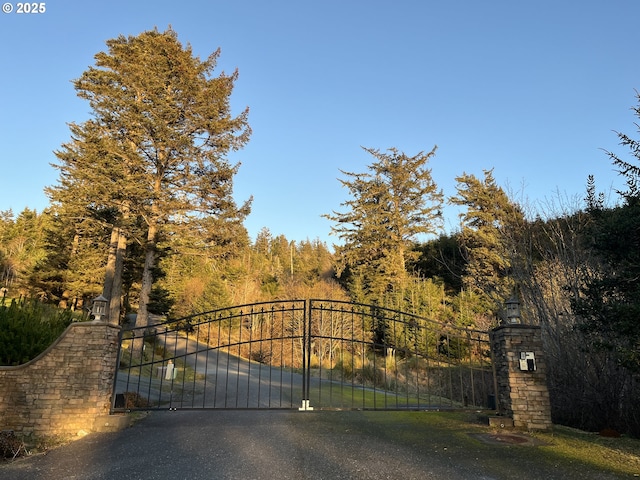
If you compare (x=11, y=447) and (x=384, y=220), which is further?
(x=384, y=220)

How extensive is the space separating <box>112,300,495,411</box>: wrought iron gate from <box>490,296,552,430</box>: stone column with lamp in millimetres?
461

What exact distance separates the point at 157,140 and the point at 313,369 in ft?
40.6

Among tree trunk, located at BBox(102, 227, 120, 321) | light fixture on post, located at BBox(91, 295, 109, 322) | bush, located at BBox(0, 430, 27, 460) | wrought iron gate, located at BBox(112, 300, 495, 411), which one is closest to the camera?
bush, located at BBox(0, 430, 27, 460)

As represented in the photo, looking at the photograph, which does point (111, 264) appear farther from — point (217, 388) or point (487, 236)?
point (487, 236)

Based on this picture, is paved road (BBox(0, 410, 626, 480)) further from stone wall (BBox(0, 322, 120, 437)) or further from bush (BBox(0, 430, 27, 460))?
stone wall (BBox(0, 322, 120, 437))

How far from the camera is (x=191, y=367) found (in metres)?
17.6

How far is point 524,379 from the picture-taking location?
20.9ft

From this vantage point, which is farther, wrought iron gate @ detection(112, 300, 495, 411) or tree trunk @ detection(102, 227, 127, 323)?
tree trunk @ detection(102, 227, 127, 323)

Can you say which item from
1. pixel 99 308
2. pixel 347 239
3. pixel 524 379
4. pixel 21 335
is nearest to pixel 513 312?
pixel 524 379

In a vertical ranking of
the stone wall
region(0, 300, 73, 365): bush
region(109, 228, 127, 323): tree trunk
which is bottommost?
the stone wall

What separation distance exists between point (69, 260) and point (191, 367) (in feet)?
32.7

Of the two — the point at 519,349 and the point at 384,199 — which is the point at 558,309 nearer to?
the point at 519,349

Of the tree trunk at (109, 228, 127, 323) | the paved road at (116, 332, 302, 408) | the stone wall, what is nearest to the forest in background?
the tree trunk at (109, 228, 127, 323)

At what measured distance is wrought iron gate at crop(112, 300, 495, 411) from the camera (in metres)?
6.91
